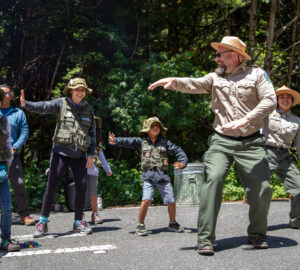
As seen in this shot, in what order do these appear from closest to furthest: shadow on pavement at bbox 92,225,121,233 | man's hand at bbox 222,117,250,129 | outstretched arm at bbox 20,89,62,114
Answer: man's hand at bbox 222,117,250,129
outstretched arm at bbox 20,89,62,114
shadow on pavement at bbox 92,225,121,233

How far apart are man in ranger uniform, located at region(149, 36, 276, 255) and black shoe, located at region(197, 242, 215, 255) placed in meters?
0.02

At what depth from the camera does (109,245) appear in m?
5.11

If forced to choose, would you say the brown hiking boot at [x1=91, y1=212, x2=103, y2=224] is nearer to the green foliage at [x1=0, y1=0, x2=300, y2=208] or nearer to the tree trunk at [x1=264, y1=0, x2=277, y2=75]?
the green foliage at [x1=0, y1=0, x2=300, y2=208]

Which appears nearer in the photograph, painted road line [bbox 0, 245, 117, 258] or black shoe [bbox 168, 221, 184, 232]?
painted road line [bbox 0, 245, 117, 258]

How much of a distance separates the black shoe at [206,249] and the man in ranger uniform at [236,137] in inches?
0.9

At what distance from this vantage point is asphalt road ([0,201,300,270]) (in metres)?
4.13

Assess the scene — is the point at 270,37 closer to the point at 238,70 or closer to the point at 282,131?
the point at 282,131

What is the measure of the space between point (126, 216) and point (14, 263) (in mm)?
3663

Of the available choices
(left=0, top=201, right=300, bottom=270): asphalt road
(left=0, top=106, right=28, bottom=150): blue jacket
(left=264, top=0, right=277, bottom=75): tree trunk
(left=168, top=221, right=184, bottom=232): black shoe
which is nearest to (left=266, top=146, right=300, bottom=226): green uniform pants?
(left=0, top=201, right=300, bottom=270): asphalt road

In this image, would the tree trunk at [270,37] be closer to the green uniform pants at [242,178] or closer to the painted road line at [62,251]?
the green uniform pants at [242,178]

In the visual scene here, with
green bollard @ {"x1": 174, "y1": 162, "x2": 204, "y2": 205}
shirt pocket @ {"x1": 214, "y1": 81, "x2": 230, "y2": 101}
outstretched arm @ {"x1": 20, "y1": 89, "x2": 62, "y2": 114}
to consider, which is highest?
shirt pocket @ {"x1": 214, "y1": 81, "x2": 230, "y2": 101}

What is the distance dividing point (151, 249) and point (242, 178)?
126cm

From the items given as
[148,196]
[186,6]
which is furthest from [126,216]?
[186,6]

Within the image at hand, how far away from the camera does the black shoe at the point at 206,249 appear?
14.4ft
